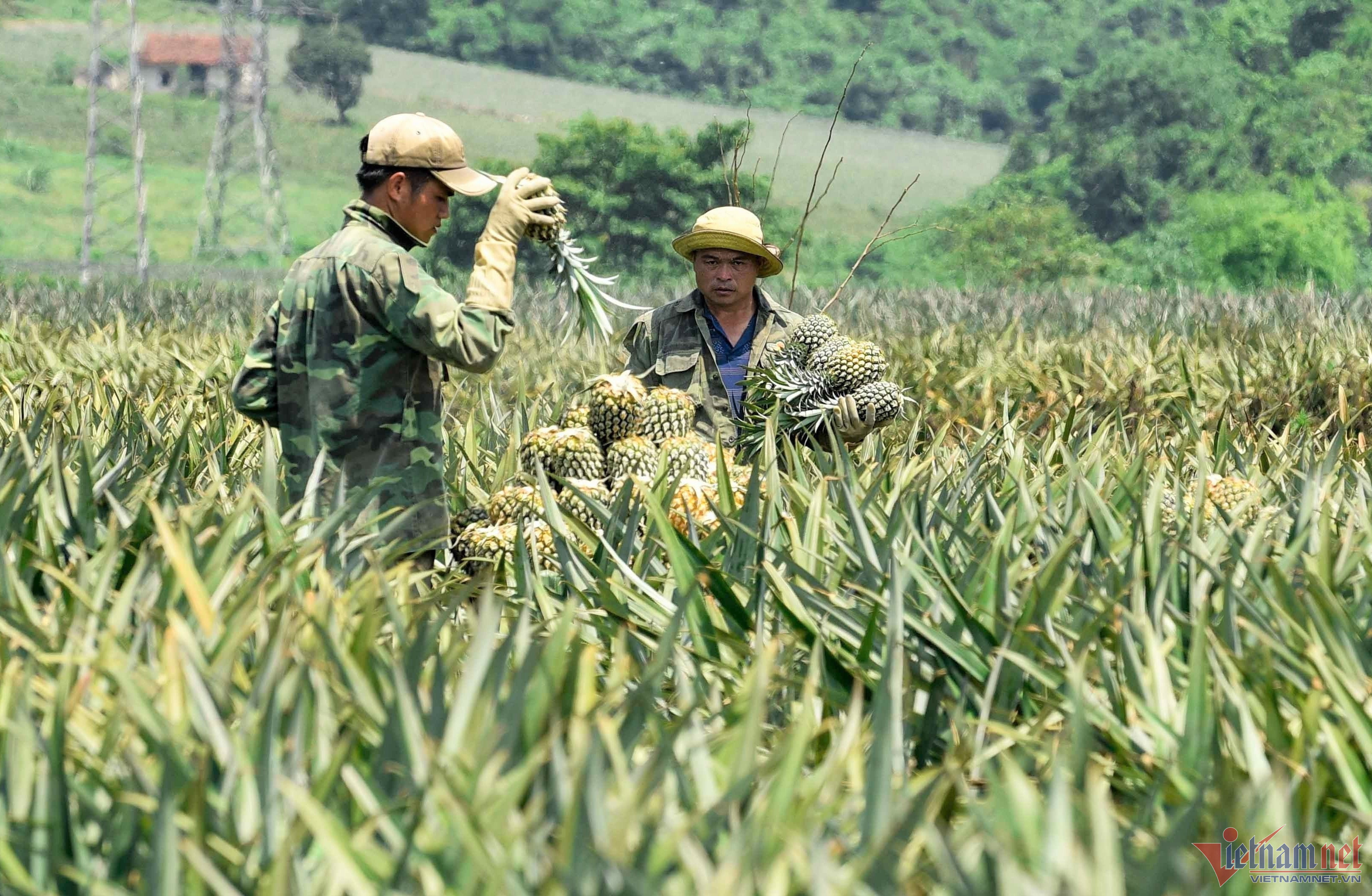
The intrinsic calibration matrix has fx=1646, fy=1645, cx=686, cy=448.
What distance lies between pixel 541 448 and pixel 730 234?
5.07 feet

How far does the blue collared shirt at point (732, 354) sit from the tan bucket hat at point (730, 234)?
0.82ft

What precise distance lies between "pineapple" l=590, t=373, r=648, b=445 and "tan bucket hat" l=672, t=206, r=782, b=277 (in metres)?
1.17

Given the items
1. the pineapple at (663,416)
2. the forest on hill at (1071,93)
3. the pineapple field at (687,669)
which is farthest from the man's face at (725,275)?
the forest on hill at (1071,93)

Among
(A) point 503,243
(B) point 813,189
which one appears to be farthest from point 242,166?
(A) point 503,243

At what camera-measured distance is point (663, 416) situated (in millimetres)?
4215

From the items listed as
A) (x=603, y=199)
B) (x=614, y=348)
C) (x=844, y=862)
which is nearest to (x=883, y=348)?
(x=614, y=348)

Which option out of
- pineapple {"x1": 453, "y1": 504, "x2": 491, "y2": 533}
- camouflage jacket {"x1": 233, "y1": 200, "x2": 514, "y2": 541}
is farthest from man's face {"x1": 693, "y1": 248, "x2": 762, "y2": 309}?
pineapple {"x1": 453, "y1": 504, "x2": 491, "y2": 533}

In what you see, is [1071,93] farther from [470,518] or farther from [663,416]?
[470,518]

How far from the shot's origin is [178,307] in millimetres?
14820

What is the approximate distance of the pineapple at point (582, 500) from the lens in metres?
3.82

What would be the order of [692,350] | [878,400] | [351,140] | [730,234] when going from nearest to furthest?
[878,400] → [730,234] → [692,350] → [351,140]

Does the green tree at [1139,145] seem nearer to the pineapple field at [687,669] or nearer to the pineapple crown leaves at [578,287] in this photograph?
the pineapple crown leaves at [578,287]

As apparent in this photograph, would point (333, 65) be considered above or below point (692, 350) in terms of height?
below

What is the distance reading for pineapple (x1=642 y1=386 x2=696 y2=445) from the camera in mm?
4211
